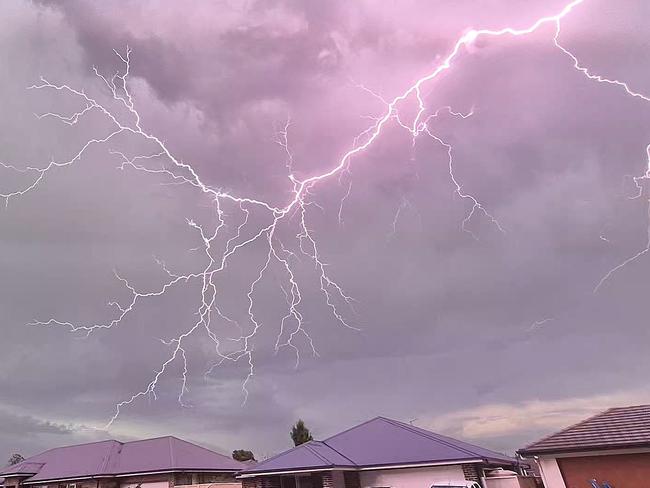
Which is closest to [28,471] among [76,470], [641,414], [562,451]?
[76,470]

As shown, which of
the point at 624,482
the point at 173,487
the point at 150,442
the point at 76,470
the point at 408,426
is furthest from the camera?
the point at 150,442

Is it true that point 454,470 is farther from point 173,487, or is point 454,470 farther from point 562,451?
point 173,487

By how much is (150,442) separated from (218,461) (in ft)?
14.3

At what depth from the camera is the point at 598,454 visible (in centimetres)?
1229

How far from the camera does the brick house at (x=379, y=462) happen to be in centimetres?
1602

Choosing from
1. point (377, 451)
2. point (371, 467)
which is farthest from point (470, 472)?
point (377, 451)

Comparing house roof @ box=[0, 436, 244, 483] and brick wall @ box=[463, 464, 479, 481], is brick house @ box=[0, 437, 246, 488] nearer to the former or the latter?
house roof @ box=[0, 436, 244, 483]

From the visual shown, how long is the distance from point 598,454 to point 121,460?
23.9 meters

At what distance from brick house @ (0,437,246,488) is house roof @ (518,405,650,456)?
1583 cm

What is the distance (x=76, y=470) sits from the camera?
25312mm

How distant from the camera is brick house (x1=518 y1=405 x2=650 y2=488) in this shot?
11.8 m

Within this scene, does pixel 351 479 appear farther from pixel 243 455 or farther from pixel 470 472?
pixel 243 455

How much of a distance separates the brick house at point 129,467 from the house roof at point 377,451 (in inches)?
240

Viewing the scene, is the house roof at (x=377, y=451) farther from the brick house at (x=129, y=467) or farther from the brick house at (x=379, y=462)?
the brick house at (x=129, y=467)
